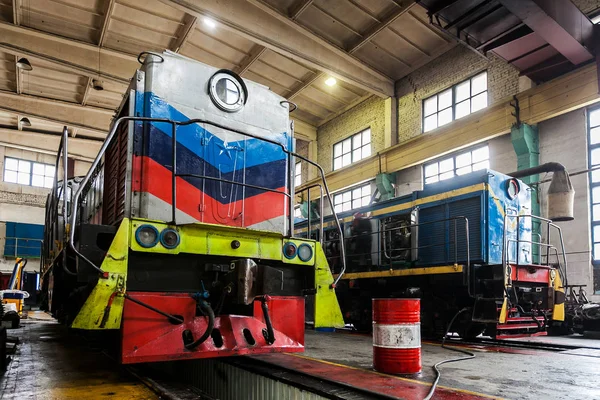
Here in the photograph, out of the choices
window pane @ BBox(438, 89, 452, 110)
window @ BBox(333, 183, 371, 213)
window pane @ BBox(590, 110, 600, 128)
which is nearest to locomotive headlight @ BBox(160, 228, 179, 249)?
window pane @ BBox(590, 110, 600, 128)

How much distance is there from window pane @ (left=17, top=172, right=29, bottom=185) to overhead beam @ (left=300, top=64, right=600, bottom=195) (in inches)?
633

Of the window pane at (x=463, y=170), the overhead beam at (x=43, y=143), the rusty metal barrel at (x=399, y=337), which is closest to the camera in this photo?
the rusty metal barrel at (x=399, y=337)

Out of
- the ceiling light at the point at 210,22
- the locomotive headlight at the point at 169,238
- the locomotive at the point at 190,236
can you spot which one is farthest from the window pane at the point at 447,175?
the locomotive headlight at the point at 169,238

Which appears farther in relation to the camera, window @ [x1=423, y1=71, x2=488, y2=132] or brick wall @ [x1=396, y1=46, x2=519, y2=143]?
window @ [x1=423, y1=71, x2=488, y2=132]

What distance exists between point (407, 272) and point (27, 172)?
20.5 meters

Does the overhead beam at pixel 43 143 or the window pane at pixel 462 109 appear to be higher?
the overhead beam at pixel 43 143

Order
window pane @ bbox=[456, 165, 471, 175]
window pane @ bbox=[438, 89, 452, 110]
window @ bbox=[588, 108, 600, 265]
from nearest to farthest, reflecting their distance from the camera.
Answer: window @ bbox=[588, 108, 600, 265], window pane @ bbox=[456, 165, 471, 175], window pane @ bbox=[438, 89, 452, 110]

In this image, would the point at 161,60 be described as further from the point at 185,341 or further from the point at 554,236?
the point at 554,236

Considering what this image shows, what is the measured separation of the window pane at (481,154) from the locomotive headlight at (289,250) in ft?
30.8

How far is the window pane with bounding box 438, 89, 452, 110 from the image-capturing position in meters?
13.5

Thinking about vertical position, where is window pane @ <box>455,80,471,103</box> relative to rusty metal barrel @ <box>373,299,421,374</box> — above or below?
above

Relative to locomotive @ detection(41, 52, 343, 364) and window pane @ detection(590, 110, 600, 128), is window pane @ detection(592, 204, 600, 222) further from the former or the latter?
locomotive @ detection(41, 52, 343, 364)

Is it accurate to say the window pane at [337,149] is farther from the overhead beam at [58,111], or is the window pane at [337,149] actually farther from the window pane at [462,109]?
the overhead beam at [58,111]

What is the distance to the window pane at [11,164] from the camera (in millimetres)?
21531
